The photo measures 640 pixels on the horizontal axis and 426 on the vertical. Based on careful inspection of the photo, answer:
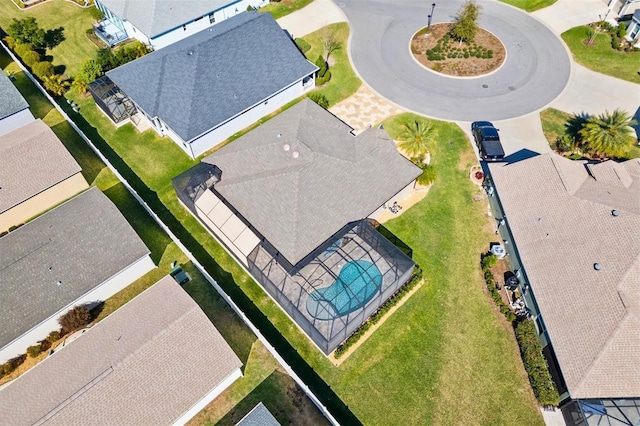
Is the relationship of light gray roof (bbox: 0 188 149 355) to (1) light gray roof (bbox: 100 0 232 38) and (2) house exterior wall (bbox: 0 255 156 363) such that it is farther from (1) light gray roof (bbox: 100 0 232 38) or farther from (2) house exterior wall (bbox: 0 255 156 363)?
(1) light gray roof (bbox: 100 0 232 38)

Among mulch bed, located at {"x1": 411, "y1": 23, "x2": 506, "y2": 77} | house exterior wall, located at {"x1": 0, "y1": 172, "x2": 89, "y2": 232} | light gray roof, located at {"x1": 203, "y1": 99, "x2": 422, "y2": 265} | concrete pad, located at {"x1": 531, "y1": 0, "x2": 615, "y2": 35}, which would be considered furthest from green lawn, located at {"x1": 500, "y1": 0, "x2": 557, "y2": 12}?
house exterior wall, located at {"x1": 0, "y1": 172, "x2": 89, "y2": 232}

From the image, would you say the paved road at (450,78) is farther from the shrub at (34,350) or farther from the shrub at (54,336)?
the shrub at (34,350)

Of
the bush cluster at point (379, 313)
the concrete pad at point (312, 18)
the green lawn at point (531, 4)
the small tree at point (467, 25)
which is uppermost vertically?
the green lawn at point (531, 4)

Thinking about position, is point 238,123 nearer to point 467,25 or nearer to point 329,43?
point 329,43

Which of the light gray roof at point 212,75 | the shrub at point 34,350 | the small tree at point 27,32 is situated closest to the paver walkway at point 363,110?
the light gray roof at point 212,75

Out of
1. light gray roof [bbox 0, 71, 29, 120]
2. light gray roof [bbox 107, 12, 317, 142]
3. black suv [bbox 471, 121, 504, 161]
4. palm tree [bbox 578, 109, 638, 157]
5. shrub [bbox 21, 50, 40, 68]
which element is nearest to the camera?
palm tree [bbox 578, 109, 638, 157]

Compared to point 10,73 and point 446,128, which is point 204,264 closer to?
point 446,128
